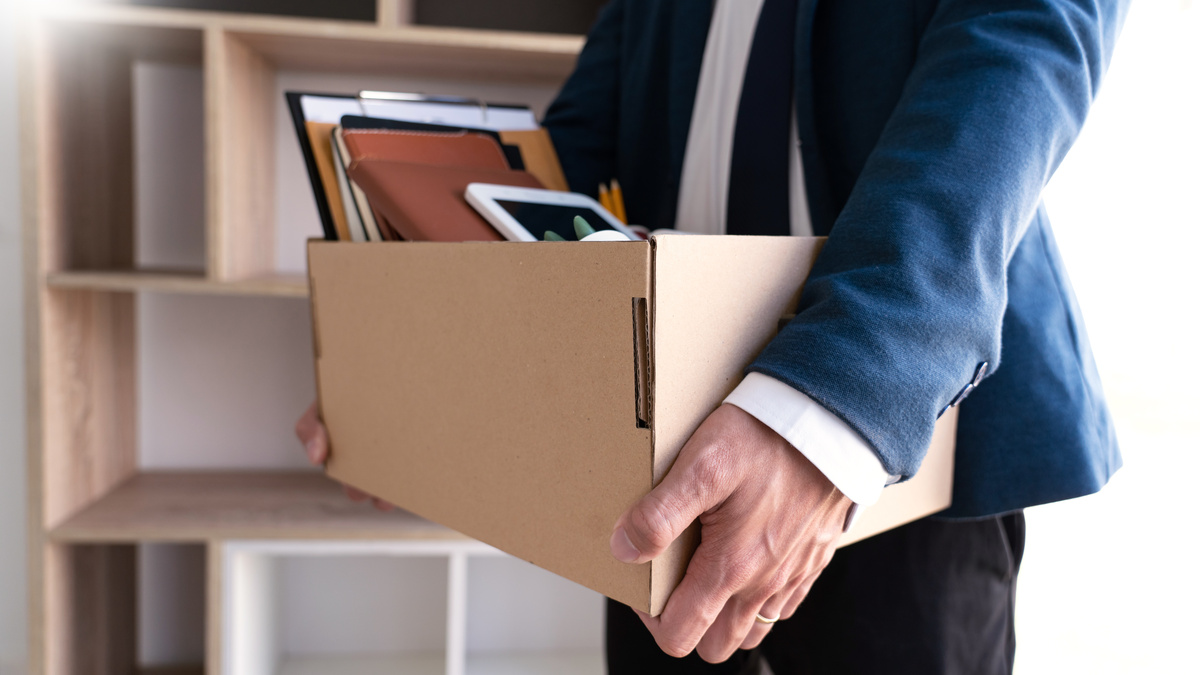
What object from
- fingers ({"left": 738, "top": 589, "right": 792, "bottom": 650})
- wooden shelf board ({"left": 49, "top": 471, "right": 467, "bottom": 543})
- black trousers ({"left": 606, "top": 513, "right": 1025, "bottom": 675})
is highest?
fingers ({"left": 738, "top": 589, "right": 792, "bottom": 650})

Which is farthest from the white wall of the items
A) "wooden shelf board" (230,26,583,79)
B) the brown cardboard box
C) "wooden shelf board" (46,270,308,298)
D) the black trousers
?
the black trousers

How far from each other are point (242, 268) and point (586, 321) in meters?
1.09

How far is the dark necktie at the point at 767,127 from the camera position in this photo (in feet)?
2.07

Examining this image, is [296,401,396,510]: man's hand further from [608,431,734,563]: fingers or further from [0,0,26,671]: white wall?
[0,0,26,671]: white wall

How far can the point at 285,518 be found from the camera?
1308 mm

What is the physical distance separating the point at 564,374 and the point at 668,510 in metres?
0.10

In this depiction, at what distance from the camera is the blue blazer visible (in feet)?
1.32

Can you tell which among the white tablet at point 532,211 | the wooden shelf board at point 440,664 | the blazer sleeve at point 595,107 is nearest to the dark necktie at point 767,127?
the white tablet at point 532,211

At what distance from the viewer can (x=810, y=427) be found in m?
0.39

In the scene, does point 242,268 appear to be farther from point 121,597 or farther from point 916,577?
point 916,577

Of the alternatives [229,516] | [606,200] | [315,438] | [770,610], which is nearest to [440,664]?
[229,516]

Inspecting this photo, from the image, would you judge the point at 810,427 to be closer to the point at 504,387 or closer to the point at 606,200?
the point at 504,387

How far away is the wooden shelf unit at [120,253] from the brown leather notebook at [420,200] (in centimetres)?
69

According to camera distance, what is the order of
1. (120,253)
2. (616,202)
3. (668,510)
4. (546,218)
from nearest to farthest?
(668,510), (546,218), (616,202), (120,253)
